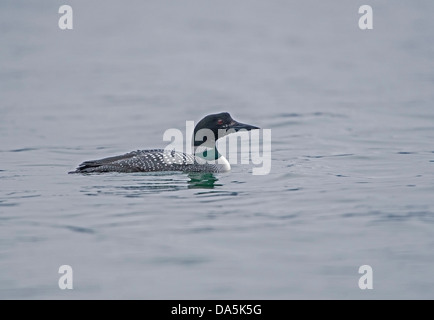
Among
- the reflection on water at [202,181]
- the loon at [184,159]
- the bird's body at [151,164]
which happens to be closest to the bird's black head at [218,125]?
the loon at [184,159]

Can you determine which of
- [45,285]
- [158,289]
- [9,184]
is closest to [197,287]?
[158,289]

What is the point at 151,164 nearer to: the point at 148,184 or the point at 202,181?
the point at 148,184

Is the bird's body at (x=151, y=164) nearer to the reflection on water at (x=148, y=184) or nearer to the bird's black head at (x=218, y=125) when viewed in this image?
the reflection on water at (x=148, y=184)

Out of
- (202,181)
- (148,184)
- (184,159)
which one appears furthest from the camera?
(184,159)

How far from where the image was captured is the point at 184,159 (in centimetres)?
1014

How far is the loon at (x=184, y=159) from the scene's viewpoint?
9805 millimetres

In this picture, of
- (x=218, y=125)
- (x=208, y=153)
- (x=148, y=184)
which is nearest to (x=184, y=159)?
(x=208, y=153)

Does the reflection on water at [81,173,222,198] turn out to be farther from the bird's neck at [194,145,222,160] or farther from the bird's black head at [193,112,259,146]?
the bird's black head at [193,112,259,146]

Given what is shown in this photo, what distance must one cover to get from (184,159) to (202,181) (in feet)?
1.22

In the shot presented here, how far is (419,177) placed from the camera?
998 centimetres

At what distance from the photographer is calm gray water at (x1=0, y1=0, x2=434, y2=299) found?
7027 mm

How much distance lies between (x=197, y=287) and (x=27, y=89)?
36.6 feet

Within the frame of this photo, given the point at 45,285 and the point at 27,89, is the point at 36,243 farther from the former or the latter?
the point at 27,89

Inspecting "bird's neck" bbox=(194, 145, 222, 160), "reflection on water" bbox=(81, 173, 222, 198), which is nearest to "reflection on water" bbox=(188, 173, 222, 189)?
"reflection on water" bbox=(81, 173, 222, 198)
